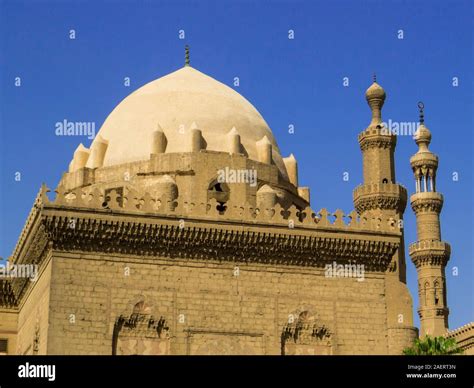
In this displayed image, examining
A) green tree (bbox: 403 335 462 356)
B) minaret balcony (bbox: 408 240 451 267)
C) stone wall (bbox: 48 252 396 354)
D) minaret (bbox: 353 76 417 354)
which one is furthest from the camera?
minaret balcony (bbox: 408 240 451 267)

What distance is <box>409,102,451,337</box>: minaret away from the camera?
3478 cm

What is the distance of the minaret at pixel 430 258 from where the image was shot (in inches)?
1369

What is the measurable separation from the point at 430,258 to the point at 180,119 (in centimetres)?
1541

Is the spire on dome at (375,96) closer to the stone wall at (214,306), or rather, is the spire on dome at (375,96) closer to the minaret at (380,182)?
the minaret at (380,182)

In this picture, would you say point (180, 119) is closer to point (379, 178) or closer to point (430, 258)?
point (379, 178)

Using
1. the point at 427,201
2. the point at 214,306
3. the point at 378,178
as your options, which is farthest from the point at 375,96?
the point at 214,306

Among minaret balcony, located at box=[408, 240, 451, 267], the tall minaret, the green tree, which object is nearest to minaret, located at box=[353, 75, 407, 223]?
the tall minaret

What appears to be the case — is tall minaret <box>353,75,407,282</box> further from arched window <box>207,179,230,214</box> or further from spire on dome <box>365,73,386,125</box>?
arched window <box>207,179,230,214</box>

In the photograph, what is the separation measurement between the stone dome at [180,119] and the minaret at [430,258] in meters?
12.5

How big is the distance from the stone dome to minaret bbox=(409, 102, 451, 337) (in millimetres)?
12478
